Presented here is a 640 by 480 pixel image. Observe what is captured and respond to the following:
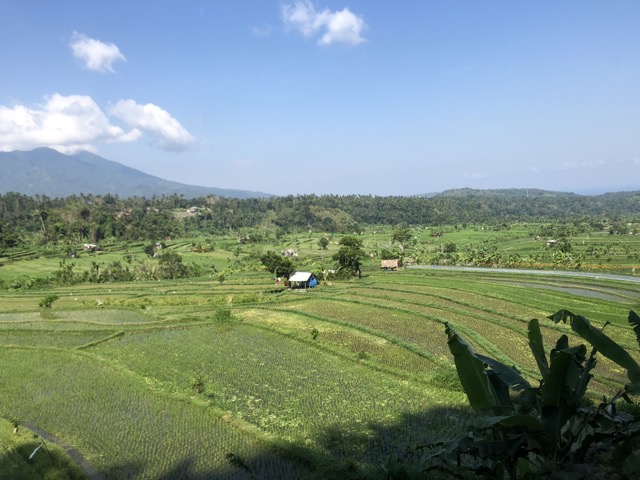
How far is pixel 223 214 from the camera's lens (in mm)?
124250

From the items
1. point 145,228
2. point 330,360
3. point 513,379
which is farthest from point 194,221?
point 513,379

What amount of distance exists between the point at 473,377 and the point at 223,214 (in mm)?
122930

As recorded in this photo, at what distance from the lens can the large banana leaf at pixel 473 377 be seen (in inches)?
224

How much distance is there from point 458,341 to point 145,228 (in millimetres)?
95710

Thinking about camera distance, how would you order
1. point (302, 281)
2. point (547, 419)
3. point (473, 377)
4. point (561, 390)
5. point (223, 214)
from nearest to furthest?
point (561, 390) < point (547, 419) < point (473, 377) < point (302, 281) < point (223, 214)

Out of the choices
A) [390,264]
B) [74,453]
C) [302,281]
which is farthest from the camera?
[390,264]

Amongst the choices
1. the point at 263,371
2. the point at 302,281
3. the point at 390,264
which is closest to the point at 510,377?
the point at 263,371

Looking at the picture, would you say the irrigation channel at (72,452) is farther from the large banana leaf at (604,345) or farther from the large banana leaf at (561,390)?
the large banana leaf at (604,345)

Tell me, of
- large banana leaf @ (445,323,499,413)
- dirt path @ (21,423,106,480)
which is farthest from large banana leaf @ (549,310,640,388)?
dirt path @ (21,423,106,480)

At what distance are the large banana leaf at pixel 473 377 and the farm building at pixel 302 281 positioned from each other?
33380 millimetres

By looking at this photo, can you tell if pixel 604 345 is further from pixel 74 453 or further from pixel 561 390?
pixel 74 453

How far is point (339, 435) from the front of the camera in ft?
37.4

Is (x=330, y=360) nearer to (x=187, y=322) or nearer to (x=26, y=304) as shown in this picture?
(x=187, y=322)

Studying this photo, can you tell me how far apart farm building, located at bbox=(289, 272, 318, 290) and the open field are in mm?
4452
